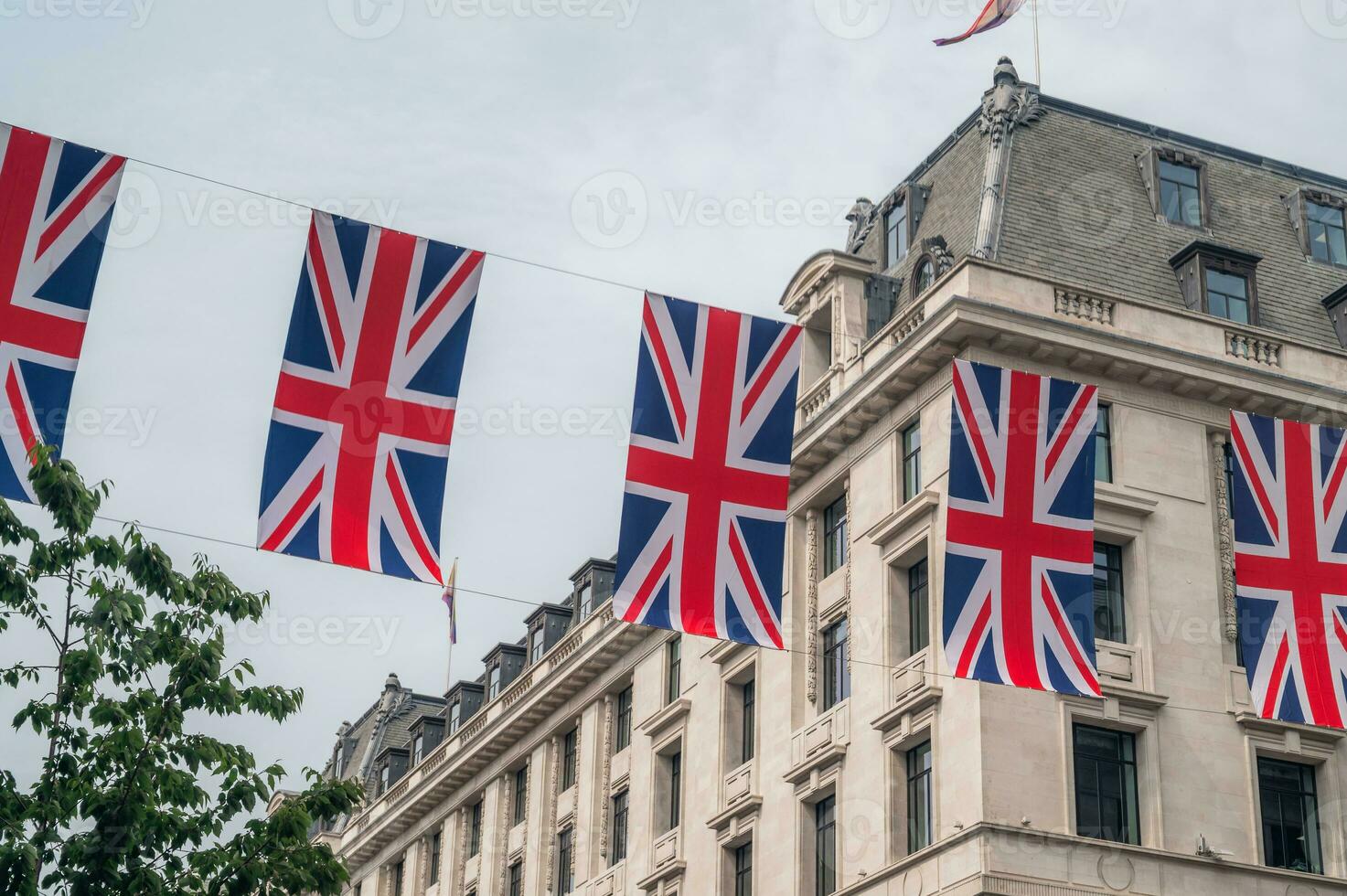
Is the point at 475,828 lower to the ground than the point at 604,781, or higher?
higher

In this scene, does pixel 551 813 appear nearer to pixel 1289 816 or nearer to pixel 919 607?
pixel 919 607

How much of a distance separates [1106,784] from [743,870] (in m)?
11.9

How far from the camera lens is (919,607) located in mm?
41469

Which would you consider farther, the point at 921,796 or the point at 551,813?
the point at 551,813

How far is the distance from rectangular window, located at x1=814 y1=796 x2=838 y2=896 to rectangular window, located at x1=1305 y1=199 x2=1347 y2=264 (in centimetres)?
1931

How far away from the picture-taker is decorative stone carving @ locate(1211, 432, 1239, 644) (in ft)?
133

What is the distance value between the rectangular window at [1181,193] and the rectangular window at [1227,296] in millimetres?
2531

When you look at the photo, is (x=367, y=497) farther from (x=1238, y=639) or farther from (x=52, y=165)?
(x=1238, y=639)

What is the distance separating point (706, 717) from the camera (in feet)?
165

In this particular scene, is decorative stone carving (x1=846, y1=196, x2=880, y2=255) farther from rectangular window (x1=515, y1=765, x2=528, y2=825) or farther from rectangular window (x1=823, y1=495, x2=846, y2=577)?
rectangular window (x1=515, y1=765, x2=528, y2=825)

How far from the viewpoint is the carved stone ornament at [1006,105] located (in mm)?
47812

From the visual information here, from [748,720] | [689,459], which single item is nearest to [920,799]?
[748,720]

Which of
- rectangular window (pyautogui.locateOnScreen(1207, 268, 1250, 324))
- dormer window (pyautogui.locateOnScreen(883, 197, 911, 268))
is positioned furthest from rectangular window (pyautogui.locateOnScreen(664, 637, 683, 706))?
rectangular window (pyautogui.locateOnScreen(1207, 268, 1250, 324))

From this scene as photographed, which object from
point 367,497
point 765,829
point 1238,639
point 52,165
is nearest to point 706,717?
point 765,829
